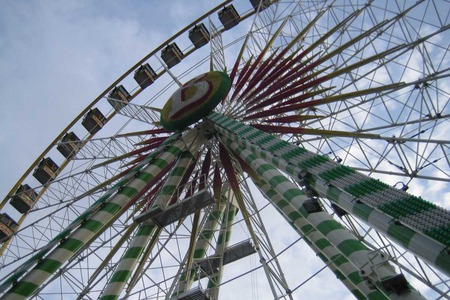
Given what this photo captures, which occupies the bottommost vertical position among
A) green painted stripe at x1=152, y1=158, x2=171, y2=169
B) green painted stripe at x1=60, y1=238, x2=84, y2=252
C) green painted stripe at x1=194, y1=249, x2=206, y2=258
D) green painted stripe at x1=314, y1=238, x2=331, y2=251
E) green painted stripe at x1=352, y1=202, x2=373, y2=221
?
green painted stripe at x1=352, y1=202, x2=373, y2=221

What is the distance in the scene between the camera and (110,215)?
11.9m

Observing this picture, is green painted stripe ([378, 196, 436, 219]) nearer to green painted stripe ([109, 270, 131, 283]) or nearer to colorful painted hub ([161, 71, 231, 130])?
green painted stripe ([109, 270, 131, 283])

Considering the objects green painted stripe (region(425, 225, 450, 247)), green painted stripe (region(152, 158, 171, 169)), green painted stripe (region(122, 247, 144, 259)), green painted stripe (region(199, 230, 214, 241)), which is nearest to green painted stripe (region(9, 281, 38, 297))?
green painted stripe (region(122, 247, 144, 259))

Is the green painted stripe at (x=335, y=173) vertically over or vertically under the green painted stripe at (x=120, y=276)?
under

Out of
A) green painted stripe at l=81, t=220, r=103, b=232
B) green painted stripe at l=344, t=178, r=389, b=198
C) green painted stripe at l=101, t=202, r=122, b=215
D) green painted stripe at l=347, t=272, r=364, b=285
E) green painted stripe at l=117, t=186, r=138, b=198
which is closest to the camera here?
green painted stripe at l=344, t=178, r=389, b=198

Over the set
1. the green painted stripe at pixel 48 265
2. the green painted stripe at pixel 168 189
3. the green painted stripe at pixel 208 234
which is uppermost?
the green painted stripe at pixel 208 234

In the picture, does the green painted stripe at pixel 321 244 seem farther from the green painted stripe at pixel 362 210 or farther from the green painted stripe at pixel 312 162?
the green painted stripe at pixel 362 210

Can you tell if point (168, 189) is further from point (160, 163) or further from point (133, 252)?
point (133, 252)

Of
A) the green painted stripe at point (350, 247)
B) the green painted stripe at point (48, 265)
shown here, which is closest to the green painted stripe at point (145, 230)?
the green painted stripe at point (48, 265)

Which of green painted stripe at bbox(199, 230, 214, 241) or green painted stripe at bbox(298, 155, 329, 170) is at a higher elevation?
green painted stripe at bbox(199, 230, 214, 241)

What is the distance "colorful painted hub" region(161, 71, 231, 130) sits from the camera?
583 inches

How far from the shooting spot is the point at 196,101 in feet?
49.2

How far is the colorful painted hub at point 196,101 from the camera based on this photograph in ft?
48.6

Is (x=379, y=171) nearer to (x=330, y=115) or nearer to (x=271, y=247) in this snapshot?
(x=330, y=115)
